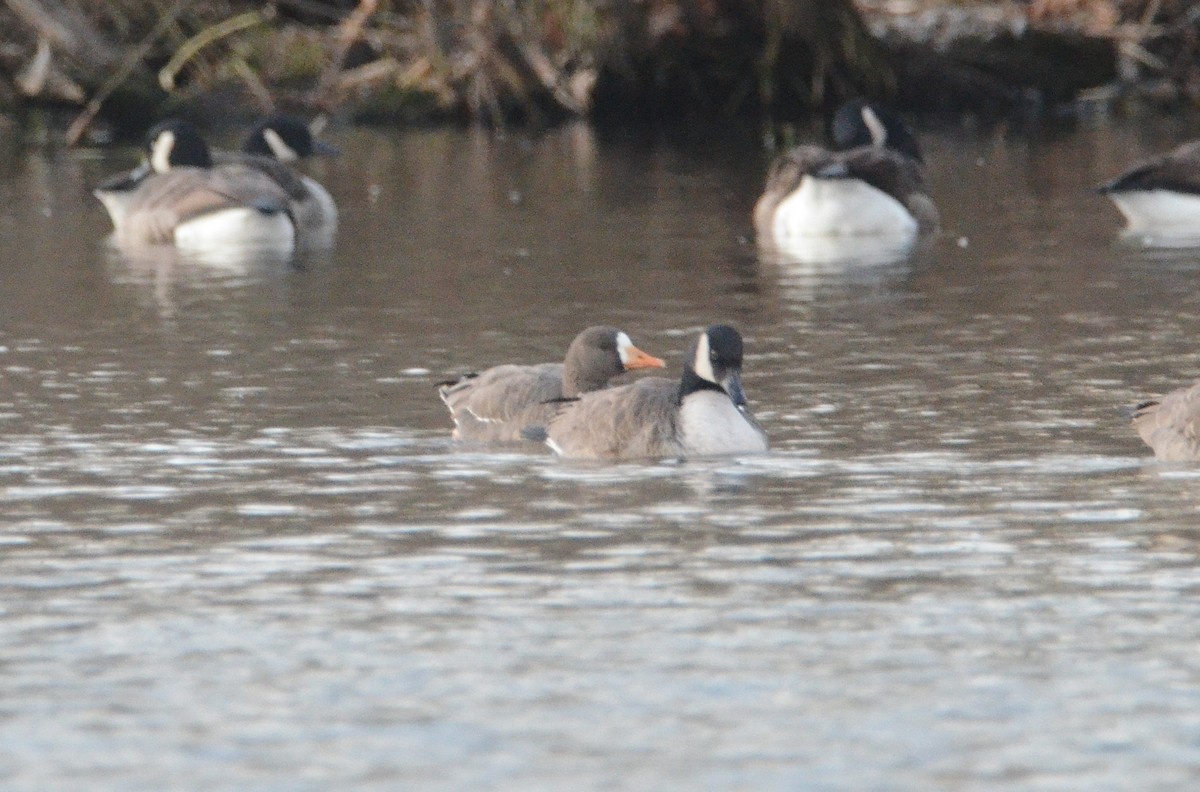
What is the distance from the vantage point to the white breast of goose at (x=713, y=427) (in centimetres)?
1102

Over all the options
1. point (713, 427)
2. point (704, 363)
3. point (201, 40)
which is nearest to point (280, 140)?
point (201, 40)

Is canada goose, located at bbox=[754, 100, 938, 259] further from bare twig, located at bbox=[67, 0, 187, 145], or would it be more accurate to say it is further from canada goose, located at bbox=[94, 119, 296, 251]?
bare twig, located at bbox=[67, 0, 187, 145]

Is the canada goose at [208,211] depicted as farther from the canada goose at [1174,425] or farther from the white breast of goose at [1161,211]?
the canada goose at [1174,425]

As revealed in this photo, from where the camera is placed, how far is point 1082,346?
14.5 m

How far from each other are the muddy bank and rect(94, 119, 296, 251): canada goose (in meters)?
11.3

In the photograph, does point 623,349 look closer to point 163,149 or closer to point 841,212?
point 841,212

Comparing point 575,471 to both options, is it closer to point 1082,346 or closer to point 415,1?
point 1082,346

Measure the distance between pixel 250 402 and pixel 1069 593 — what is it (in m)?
5.52

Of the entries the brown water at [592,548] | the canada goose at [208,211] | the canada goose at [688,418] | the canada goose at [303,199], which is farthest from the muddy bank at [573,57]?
the canada goose at [688,418]

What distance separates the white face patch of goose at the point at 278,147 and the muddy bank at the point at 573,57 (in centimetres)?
813

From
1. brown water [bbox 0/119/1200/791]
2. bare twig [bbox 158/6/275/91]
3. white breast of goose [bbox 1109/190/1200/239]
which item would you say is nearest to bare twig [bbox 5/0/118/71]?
bare twig [bbox 158/6/275/91]

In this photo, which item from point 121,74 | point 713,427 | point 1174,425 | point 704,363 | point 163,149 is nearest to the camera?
point 1174,425

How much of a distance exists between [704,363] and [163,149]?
1245cm

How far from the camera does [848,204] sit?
21203mm
